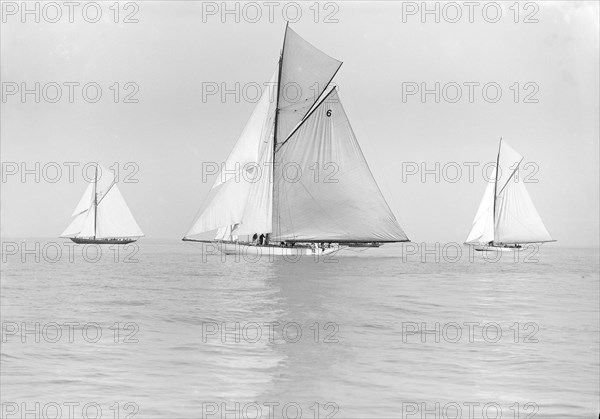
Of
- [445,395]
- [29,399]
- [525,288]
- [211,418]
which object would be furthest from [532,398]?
[525,288]

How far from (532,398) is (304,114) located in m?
47.2

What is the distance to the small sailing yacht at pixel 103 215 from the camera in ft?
319

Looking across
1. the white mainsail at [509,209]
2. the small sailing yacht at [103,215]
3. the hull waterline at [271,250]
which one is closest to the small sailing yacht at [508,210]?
the white mainsail at [509,209]

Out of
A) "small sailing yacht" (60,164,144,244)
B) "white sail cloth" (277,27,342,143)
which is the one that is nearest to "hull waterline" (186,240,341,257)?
"white sail cloth" (277,27,342,143)

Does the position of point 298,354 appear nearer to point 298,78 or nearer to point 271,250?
point 271,250

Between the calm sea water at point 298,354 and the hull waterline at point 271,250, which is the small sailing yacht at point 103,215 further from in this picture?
the calm sea water at point 298,354

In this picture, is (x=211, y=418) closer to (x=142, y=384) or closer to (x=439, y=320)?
(x=142, y=384)

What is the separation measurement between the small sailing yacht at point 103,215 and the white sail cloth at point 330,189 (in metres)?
45.3

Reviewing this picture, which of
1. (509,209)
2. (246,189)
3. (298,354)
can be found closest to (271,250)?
(246,189)

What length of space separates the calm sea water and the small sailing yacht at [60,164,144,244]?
67.2 m

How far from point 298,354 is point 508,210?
67379 millimetres

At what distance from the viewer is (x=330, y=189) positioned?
5528cm

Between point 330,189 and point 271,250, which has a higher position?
point 330,189

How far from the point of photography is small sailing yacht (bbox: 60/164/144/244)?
97.4 metres
